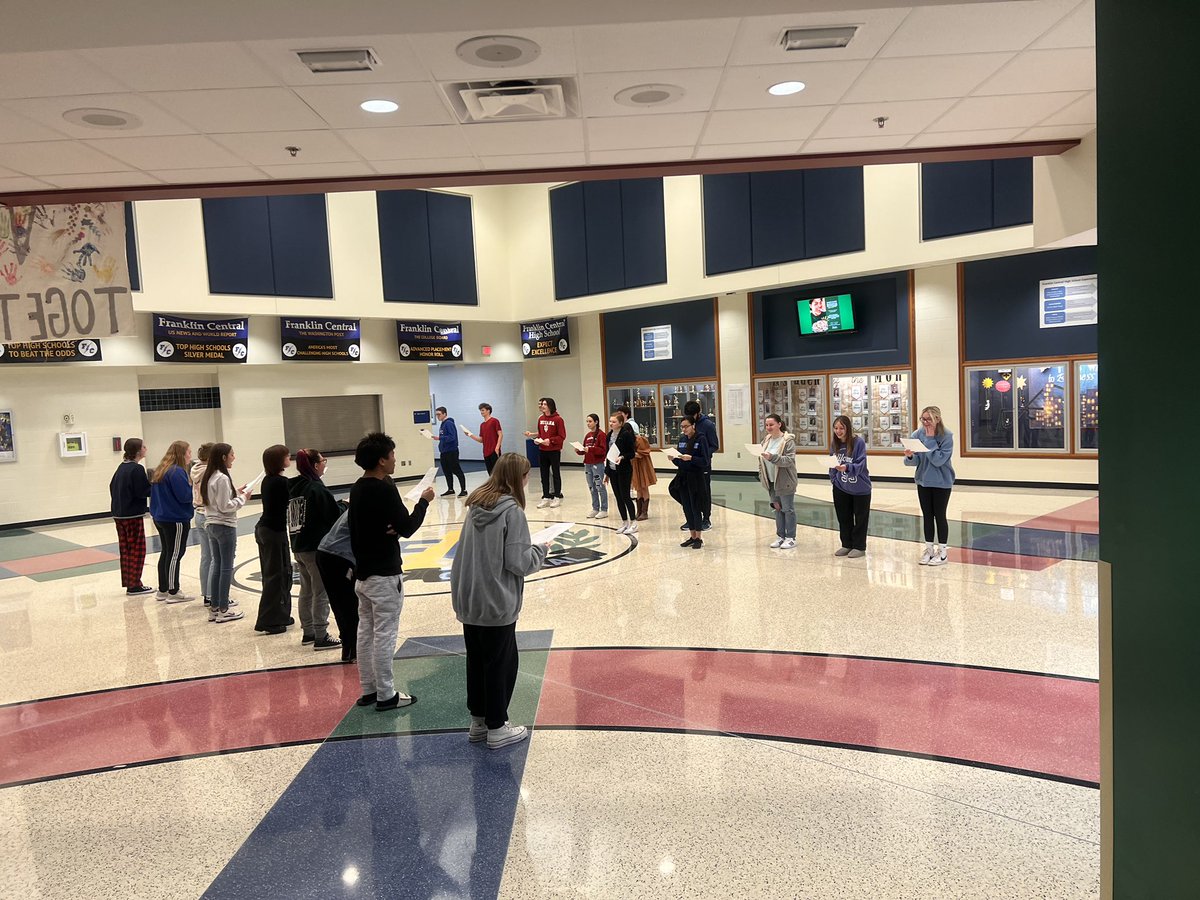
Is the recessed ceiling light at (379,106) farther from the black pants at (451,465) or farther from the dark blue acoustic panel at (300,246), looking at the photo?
the dark blue acoustic panel at (300,246)

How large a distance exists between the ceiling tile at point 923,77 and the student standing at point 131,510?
688 cm

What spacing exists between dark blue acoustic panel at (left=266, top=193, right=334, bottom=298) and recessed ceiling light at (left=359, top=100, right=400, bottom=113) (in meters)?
11.8

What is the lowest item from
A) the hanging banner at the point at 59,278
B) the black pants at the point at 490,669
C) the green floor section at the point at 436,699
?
the green floor section at the point at 436,699

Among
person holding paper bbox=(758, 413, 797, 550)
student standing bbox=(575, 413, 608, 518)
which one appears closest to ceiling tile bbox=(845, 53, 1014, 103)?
person holding paper bbox=(758, 413, 797, 550)

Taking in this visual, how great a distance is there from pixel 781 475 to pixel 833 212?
689cm

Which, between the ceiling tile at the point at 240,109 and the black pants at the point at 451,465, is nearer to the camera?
the ceiling tile at the point at 240,109

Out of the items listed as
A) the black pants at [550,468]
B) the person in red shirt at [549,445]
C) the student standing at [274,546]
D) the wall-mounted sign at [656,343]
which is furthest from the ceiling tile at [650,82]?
the wall-mounted sign at [656,343]

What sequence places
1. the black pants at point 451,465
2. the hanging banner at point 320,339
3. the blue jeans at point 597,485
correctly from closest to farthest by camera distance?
the blue jeans at point 597,485, the black pants at point 451,465, the hanging banner at point 320,339

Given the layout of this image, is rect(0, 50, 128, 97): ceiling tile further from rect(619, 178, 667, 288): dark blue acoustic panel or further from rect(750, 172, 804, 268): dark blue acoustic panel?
rect(619, 178, 667, 288): dark blue acoustic panel

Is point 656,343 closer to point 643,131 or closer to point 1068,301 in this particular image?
point 1068,301

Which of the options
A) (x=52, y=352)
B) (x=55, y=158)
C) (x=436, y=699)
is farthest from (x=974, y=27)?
(x=52, y=352)

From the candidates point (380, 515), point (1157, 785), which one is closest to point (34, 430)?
point (380, 515)

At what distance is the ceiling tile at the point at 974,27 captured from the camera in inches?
124

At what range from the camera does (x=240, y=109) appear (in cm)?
392
